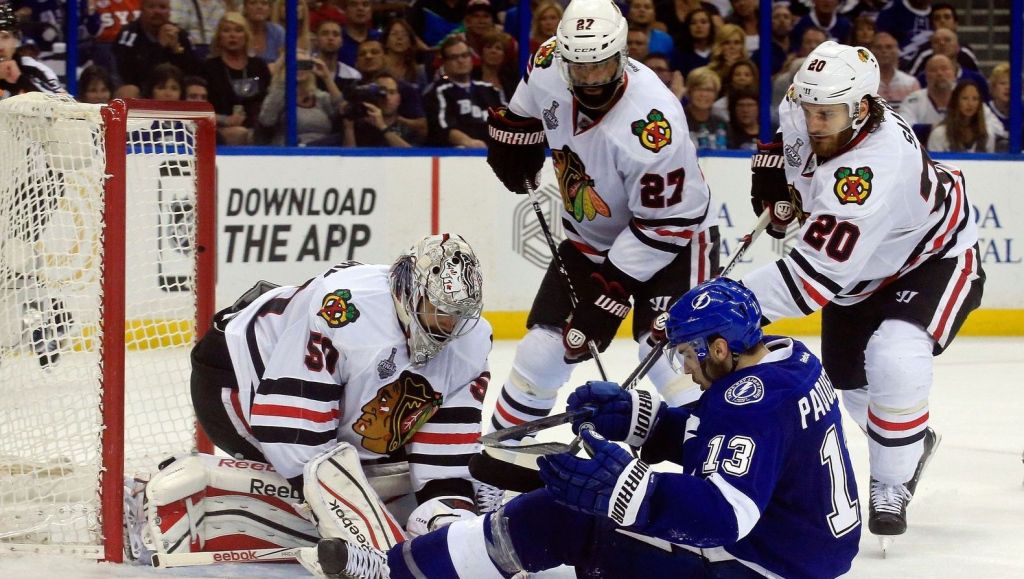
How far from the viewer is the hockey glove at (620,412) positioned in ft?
8.39

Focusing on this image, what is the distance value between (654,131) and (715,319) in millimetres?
1158

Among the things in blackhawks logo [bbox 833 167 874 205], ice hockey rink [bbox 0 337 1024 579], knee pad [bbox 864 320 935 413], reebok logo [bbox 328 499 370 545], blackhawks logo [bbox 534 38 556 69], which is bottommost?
ice hockey rink [bbox 0 337 1024 579]

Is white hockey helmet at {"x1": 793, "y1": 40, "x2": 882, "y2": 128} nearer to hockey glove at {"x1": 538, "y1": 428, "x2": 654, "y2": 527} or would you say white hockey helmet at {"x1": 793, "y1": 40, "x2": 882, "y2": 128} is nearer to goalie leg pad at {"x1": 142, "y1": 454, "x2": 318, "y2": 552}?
hockey glove at {"x1": 538, "y1": 428, "x2": 654, "y2": 527}

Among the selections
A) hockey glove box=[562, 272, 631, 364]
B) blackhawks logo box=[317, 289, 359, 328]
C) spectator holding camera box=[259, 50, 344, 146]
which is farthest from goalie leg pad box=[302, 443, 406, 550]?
spectator holding camera box=[259, 50, 344, 146]

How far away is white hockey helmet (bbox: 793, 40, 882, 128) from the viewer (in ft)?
10.2

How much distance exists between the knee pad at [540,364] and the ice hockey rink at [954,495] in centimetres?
65

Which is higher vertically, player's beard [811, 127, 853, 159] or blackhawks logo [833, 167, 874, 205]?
player's beard [811, 127, 853, 159]

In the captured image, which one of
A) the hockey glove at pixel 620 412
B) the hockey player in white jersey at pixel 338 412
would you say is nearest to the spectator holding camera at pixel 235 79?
the hockey player in white jersey at pixel 338 412

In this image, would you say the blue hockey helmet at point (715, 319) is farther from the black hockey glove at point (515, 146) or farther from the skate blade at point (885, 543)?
the black hockey glove at point (515, 146)

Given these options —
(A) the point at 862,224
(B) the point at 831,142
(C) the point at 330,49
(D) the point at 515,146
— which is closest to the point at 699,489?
(A) the point at 862,224

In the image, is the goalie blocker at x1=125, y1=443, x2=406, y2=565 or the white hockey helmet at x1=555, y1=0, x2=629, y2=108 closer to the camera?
the goalie blocker at x1=125, y1=443, x2=406, y2=565

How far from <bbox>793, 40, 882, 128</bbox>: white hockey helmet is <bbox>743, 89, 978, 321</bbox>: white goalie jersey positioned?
0.10 metres

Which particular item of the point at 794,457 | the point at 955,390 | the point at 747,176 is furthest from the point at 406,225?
the point at 794,457

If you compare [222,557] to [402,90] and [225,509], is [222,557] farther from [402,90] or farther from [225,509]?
[402,90]
